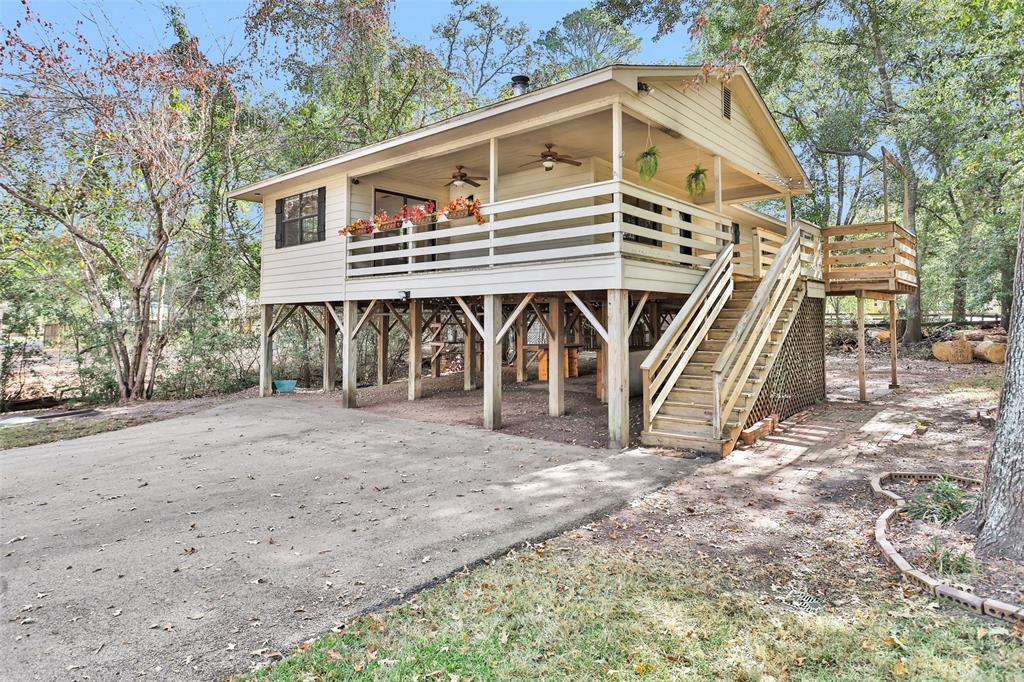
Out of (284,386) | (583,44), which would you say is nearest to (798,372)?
(284,386)

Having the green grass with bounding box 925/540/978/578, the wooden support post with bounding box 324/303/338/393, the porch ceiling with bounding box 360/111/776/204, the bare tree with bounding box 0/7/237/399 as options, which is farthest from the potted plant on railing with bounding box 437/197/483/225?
the bare tree with bounding box 0/7/237/399

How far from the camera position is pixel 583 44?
27.3 meters

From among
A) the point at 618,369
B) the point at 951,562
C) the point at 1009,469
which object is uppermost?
the point at 618,369

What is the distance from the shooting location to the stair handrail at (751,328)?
6.85 m

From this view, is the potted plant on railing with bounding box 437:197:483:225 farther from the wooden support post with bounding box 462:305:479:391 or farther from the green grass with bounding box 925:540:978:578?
the green grass with bounding box 925:540:978:578

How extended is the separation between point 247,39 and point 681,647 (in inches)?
733

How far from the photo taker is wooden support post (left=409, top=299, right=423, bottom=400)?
11.6 meters

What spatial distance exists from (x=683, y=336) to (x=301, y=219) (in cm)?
893

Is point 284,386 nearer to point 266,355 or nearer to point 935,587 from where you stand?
point 266,355

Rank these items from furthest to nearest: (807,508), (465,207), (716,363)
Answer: (465,207) → (716,363) → (807,508)

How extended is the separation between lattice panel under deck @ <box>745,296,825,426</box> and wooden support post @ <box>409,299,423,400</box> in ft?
21.9

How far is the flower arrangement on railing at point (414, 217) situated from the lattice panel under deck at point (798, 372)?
17.1ft

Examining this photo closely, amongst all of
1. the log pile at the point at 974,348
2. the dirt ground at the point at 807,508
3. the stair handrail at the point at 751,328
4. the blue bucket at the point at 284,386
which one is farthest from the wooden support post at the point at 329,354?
the log pile at the point at 974,348

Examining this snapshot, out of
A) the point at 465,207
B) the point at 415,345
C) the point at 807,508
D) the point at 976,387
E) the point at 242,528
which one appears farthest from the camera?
the point at 415,345
